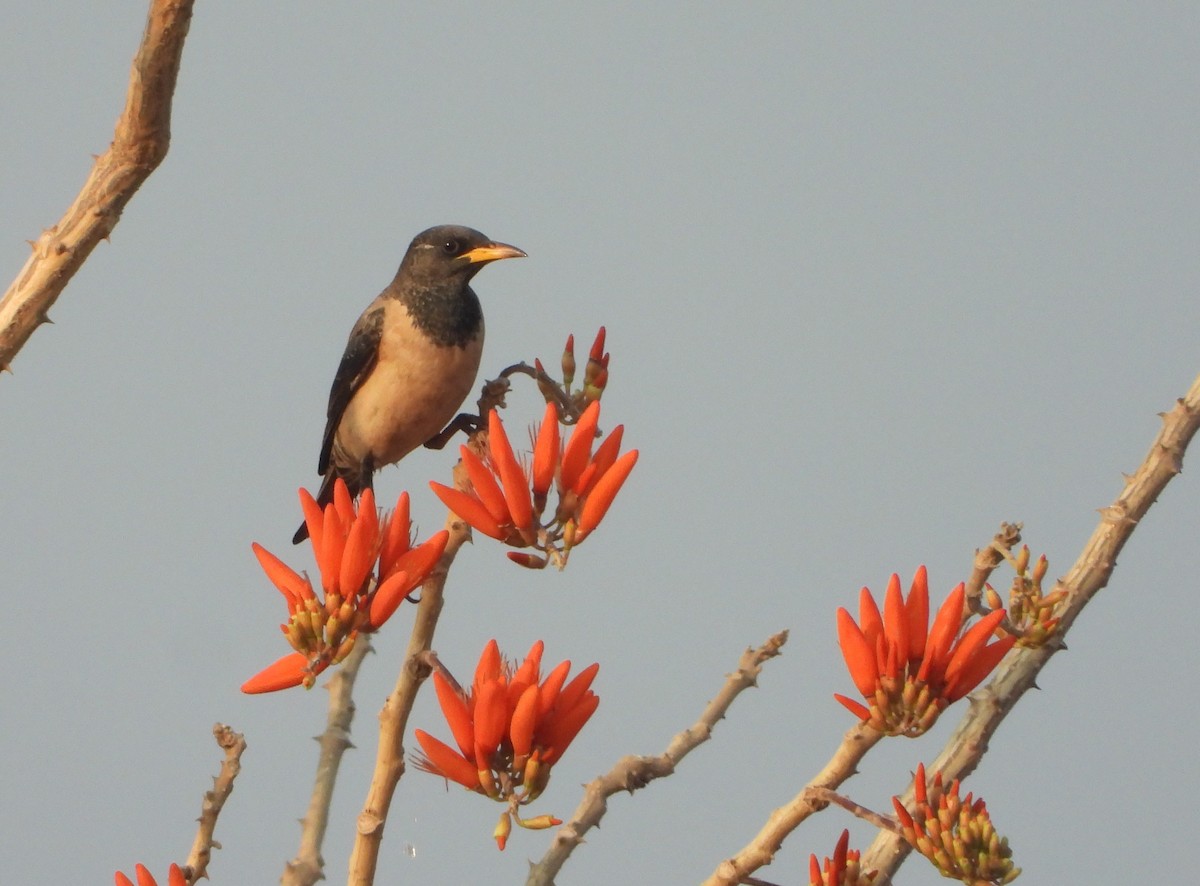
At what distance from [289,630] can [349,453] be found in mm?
5100

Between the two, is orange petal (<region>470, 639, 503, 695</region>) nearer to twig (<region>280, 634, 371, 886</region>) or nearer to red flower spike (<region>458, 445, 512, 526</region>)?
red flower spike (<region>458, 445, 512, 526</region>)

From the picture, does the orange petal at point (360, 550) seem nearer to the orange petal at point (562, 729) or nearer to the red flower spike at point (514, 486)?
the red flower spike at point (514, 486)

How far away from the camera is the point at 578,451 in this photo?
2.62 meters

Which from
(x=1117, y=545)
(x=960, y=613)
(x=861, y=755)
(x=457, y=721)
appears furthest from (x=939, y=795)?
(x=1117, y=545)

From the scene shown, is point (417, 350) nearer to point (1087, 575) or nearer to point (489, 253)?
point (489, 253)

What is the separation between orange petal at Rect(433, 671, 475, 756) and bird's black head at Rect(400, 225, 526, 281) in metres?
4.44

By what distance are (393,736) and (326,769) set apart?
5.83 feet

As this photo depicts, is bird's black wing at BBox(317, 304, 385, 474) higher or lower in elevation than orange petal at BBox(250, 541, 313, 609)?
higher

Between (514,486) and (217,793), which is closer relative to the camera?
(514,486)

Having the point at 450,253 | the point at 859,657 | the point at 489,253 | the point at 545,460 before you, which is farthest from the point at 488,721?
the point at 450,253

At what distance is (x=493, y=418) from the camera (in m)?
2.62

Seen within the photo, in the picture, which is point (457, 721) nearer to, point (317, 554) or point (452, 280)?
point (317, 554)

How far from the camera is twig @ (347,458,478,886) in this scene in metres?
2.42

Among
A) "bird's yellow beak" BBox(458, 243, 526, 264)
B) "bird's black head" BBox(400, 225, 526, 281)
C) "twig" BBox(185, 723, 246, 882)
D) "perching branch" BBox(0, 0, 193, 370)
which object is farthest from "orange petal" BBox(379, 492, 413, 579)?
"bird's black head" BBox(400, 225, 526, 281)
